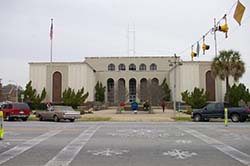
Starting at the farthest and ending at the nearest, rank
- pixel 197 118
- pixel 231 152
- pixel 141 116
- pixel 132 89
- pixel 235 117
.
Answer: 1. pixel 132 89
2. pixel 141 116
3. pixel 197 118
4. pixel 235 117
5. pixel 231 152

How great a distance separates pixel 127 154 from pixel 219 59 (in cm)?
3390

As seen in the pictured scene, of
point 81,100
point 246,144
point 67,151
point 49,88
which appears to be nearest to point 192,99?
point 81,100

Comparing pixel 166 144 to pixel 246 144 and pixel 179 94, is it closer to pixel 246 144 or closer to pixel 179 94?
pixel 246 144

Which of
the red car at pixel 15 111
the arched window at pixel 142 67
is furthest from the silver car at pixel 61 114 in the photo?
the arched window at pixel 142 67

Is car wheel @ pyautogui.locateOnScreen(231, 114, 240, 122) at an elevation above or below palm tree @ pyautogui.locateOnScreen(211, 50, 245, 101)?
below

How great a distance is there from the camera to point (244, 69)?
41812 mm

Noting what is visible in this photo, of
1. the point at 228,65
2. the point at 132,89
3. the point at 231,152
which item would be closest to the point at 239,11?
the point at 231,152

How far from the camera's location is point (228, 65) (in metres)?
42.0

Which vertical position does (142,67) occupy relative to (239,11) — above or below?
above

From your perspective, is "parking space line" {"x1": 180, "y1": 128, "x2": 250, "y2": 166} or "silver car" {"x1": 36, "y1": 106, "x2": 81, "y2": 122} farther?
"silver car" {"x1": 36, "y1": 106, "x2": 81, "y2": 122}

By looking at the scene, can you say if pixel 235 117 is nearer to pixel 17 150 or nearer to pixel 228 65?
pixel 228 65

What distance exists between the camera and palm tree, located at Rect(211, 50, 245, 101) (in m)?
41.7

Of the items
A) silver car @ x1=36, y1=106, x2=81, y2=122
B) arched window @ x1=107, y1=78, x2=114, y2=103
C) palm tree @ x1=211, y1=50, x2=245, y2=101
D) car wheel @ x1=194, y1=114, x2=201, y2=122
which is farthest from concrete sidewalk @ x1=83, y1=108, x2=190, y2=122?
arched window @ x1=107, y1=78, x2=114, y2=103

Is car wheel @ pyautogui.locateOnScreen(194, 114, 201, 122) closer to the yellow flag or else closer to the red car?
the red car
